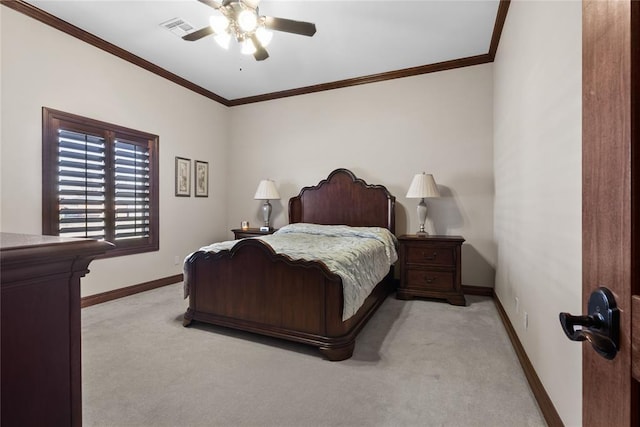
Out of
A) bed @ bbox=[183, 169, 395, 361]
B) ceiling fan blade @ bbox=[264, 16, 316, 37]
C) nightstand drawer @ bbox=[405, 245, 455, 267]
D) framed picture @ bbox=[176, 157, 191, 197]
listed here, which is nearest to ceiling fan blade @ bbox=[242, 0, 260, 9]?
ceiling fan blade @ bbox=[264, 16, 316, 37]

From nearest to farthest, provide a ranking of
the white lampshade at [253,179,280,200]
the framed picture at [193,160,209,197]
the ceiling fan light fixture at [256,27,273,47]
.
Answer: the ceiling fan light fixture at [256,27,273,47], the white lampshade at [253,179,280,200], the framed picture at [193,160,209,197]

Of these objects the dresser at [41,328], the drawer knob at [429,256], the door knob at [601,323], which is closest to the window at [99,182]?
the dresser at [41,328]

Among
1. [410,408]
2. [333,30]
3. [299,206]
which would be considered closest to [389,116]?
[333,30]

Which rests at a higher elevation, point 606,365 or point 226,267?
point 606,365

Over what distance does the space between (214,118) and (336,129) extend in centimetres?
202

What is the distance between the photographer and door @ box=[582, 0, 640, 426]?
0.43m

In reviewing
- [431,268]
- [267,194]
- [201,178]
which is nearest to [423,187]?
[431,268]

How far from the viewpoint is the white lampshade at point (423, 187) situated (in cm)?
357

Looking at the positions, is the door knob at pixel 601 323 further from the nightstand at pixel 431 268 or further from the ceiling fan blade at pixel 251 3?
the nightstand at pixel 431 268

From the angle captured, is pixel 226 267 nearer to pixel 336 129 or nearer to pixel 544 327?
pixel 544 327

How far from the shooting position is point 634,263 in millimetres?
425

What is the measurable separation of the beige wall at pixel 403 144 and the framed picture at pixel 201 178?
70 centimetres

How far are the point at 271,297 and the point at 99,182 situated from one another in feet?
7.94

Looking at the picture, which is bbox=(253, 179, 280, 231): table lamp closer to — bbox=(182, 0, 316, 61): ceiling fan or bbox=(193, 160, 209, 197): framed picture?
bbox=(193, 160, 209, 197): framed picture
